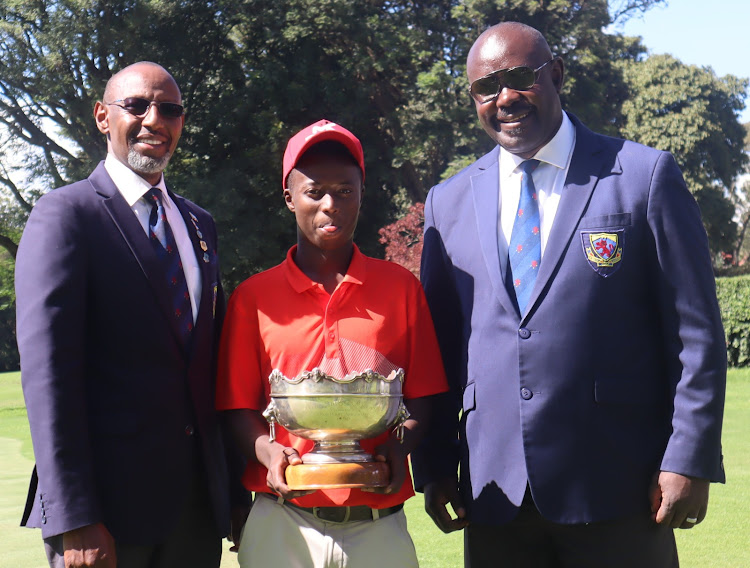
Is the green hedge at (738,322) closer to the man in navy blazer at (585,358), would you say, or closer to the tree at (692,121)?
the tree at (692,121)

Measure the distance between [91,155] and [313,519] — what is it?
2626 cm

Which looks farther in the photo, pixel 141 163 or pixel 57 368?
pixel 141 163

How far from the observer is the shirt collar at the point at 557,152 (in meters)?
3.53

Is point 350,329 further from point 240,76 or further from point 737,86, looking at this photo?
point 737,86

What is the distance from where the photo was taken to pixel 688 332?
3.23 meters

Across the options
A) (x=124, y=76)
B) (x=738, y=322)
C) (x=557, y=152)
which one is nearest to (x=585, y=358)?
(x=557, y=152)

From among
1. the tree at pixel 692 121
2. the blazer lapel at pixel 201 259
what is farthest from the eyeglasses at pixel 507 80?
the tree at pixel 692 121

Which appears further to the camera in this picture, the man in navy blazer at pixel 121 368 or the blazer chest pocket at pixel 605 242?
the blazer chest pocket at pixel 605 242

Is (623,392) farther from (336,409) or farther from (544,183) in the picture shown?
(336,409)

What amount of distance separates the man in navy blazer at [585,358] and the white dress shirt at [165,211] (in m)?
1.15

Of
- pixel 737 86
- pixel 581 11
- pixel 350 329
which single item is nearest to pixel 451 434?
pixel 350 329

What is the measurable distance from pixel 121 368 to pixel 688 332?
213 cm

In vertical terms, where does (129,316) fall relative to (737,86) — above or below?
below

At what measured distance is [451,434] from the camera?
12.1ft
